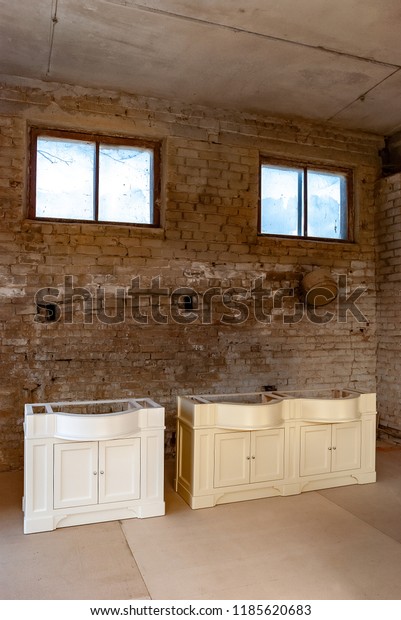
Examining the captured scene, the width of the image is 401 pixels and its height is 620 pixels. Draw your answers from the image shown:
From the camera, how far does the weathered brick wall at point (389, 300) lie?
19.2 feet

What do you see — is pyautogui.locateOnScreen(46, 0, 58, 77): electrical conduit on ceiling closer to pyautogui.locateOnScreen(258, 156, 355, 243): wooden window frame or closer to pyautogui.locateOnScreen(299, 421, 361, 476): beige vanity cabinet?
pyautogui.locateOnScreen(258, 156, 355, 243): wooden window frame

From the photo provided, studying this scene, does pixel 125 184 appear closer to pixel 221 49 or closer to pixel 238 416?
pixel 221 49

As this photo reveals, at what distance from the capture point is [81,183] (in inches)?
200

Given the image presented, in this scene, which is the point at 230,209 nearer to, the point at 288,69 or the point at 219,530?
the point at 288,69

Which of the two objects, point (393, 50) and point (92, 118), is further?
point (92, 118)

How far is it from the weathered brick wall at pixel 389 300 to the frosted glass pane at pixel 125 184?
3012 mm

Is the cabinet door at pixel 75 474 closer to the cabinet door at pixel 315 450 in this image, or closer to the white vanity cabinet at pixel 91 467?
the white vanity cabinet at pixel 91 467

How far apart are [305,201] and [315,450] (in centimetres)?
317

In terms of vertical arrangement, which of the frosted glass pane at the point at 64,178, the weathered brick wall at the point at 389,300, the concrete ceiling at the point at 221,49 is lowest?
the weathered brick wall at the point at 389,300

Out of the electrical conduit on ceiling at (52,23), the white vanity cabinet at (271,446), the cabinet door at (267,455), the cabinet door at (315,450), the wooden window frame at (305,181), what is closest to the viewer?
the electrical conduit on ceiling at (52,23)

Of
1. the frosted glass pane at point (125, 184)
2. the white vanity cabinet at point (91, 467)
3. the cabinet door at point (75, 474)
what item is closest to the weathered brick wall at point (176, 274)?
the frosted glass pane at point (125, 184)

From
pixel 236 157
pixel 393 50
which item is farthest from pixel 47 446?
pixel 393 50

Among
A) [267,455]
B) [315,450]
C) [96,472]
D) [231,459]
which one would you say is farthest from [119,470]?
[315,450]

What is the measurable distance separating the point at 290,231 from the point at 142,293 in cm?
208
